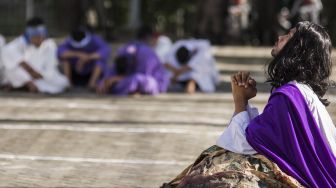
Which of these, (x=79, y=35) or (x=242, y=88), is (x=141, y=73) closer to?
(x=79, y=35)

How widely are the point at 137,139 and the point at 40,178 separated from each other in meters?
2.18

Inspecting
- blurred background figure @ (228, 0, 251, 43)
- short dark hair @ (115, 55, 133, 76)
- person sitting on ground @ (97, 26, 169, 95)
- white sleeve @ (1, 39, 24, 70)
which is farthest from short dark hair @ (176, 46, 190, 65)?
blurred background figure @ (228, 0, 251, 43)

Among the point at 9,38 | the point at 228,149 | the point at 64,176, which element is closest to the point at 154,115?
the point at 64,176

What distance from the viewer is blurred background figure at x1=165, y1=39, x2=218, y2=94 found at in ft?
45.7

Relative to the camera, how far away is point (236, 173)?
4855mm

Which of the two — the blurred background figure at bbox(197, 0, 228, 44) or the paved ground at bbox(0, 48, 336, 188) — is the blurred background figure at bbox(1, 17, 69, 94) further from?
the blurred background figure at bbox(197, 0, 228, 44)

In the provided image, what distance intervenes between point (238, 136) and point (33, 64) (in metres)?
9.13

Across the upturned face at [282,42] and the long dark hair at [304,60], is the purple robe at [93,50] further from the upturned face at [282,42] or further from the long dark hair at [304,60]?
the long dark hair at [304,60]

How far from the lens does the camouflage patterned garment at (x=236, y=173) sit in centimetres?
484

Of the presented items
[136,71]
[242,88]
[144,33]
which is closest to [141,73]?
[136,71]

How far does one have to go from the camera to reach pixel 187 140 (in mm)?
9703

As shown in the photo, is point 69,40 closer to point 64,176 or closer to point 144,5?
point 64,176

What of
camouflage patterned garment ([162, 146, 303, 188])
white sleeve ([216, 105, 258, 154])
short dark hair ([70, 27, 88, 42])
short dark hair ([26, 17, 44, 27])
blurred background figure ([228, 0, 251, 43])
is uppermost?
white sleeve ([216, 105, 258, 154])

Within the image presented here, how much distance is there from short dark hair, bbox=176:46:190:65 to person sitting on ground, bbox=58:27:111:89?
3.68 ft
